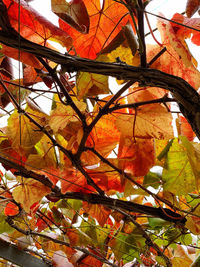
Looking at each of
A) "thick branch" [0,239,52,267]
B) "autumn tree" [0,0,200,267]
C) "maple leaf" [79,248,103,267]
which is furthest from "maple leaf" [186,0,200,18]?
"thick branch" [0,239,52,267]

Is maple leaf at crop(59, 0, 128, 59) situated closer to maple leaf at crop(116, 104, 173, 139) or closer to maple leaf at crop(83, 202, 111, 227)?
maple leaf at crop(116, 104, 173, 139)

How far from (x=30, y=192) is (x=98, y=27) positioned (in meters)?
0.30

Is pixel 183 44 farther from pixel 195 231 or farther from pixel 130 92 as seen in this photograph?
pixel 195 231

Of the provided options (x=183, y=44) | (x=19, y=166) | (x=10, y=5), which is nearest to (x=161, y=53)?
(x=183, y=44)

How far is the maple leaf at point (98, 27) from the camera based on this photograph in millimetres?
326

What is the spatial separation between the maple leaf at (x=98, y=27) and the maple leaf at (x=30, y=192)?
256 mm

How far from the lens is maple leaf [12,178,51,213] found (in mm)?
486

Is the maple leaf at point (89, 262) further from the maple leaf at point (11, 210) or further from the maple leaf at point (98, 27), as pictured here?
the maple leaf at point (98, 27)

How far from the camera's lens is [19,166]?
48cm

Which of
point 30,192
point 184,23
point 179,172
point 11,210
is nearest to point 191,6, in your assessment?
point 184,23

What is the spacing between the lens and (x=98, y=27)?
336 millimetres

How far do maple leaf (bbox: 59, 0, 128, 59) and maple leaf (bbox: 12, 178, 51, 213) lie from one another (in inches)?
10.1

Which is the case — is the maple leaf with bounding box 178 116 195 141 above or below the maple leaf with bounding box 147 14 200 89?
below

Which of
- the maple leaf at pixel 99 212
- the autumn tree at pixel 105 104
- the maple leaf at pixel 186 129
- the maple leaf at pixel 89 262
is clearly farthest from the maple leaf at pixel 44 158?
the maple leaf at pixel 89 262
